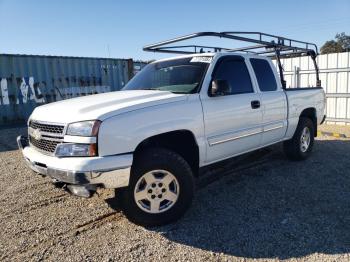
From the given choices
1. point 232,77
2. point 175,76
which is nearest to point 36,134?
point 175,76

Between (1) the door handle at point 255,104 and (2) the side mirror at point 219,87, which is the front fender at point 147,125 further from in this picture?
(1) the door handle at point 255,104

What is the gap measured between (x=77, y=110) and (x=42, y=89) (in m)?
10.1

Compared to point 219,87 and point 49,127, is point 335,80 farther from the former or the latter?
point 49,127

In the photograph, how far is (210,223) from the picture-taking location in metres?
3.79

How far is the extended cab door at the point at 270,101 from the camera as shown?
16.6 feet

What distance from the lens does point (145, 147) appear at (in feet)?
12.1

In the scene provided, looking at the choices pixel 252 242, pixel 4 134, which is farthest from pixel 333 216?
pixel 4 134

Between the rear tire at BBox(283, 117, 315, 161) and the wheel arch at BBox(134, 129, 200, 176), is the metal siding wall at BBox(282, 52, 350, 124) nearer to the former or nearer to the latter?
the rear tire at BBox(283, 117, 315, 161)

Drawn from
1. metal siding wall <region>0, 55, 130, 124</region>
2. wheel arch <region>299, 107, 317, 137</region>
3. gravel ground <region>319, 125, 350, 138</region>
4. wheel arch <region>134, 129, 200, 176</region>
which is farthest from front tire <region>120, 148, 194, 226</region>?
metal siding wall <region>0, 55, 130, 124</region>

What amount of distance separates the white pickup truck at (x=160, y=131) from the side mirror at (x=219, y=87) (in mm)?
12

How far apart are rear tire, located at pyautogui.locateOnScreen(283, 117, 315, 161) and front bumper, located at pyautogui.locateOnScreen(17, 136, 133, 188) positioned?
3765 mm

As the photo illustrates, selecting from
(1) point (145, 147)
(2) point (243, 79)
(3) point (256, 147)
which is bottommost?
(3) point (256, 147)

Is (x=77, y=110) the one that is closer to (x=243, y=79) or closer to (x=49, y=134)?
(x=49, y=134)

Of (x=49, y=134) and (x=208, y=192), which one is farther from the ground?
(x=49, y=134)
